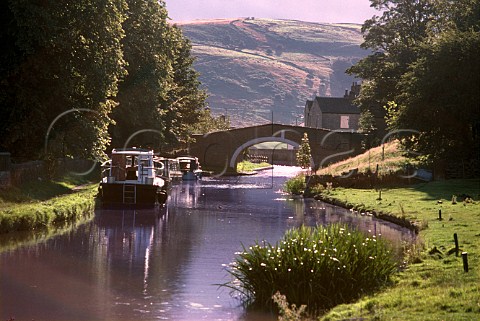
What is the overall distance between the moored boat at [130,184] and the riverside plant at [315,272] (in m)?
33.7

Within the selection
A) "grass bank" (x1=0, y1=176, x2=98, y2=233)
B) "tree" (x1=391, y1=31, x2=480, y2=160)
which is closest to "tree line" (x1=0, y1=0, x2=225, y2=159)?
"grass bank" (x1=0, y1=176, x2=98, y2=233)

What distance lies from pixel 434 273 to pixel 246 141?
321 feet

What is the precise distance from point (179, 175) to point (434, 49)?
41.1m

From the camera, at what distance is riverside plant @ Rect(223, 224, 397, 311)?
21953 millimetres

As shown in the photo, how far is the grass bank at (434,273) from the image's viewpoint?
18.4 metres

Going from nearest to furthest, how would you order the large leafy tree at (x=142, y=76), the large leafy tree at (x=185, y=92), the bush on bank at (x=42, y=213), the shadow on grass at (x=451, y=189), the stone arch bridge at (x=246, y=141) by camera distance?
the bush on bank at (x=42, y=213)
the shadow on grass at (x=451, y=189)
the large leafy tree at (x=142, y=76)
the large leafy tree at (x=185, y=92)
the stone arch bridge at (x=246, y=141)

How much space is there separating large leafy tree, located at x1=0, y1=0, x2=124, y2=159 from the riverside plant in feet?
92.0

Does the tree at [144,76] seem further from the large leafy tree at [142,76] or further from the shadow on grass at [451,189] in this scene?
the shadow on grass at [451,189]

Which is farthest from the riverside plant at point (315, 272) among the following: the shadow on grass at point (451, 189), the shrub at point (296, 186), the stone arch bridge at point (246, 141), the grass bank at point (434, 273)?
the stone arch bridge at point (246, 141)

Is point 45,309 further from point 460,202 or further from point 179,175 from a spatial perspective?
point 179,175

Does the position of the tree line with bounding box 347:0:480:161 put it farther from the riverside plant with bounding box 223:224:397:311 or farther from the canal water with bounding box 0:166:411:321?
the riverside plant with bounding box 223:224:397:311

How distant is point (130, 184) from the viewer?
57.1m

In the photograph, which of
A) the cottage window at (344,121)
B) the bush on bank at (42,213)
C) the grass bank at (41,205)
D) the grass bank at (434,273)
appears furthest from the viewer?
the cottage window at (344,121)

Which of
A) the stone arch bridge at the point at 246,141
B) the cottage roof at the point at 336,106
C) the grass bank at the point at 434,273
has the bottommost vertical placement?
the grass bank at the point at 434,273
